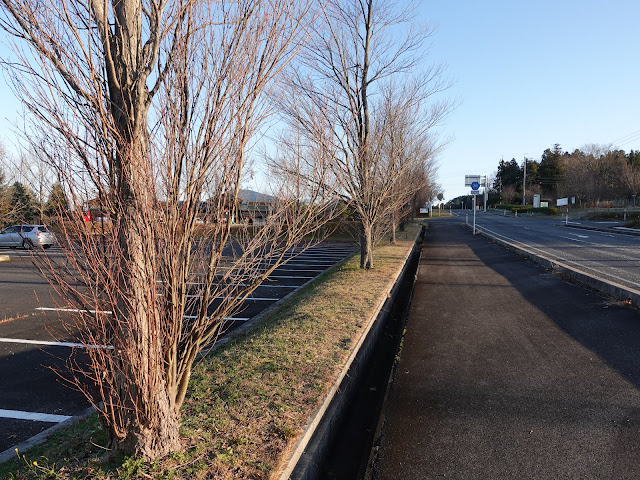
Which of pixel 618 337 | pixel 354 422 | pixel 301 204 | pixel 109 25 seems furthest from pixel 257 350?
pixel 618 337

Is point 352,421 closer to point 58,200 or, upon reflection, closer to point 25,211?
point 58,200

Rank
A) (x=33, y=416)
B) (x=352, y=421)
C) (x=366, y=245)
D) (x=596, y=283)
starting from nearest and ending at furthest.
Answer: (x=33, y=416)
(x=352, y=421)
(x=596, y=283)
(x=366, y=245)

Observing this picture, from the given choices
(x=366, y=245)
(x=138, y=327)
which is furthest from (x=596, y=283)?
(x=138, y=327)

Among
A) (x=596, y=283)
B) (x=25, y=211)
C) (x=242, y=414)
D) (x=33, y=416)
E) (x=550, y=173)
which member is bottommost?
(x=33, y=416)

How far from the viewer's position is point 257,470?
9.21ft

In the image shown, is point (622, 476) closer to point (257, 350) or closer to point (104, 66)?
point (257, 350)

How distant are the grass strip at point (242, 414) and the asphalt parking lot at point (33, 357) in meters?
0.51

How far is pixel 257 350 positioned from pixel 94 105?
3.58 meters

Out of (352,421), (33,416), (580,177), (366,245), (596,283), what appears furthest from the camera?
(580,177)

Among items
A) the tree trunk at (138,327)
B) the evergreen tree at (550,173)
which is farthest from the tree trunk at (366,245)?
the evergreen tree at (550,173)

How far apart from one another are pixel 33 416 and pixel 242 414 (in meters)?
2.29

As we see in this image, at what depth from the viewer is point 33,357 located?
5867 millimetres

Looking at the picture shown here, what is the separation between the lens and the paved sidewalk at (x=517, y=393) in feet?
10.4

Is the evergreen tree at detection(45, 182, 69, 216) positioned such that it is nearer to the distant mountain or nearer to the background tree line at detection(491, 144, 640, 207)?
the distant mountain
